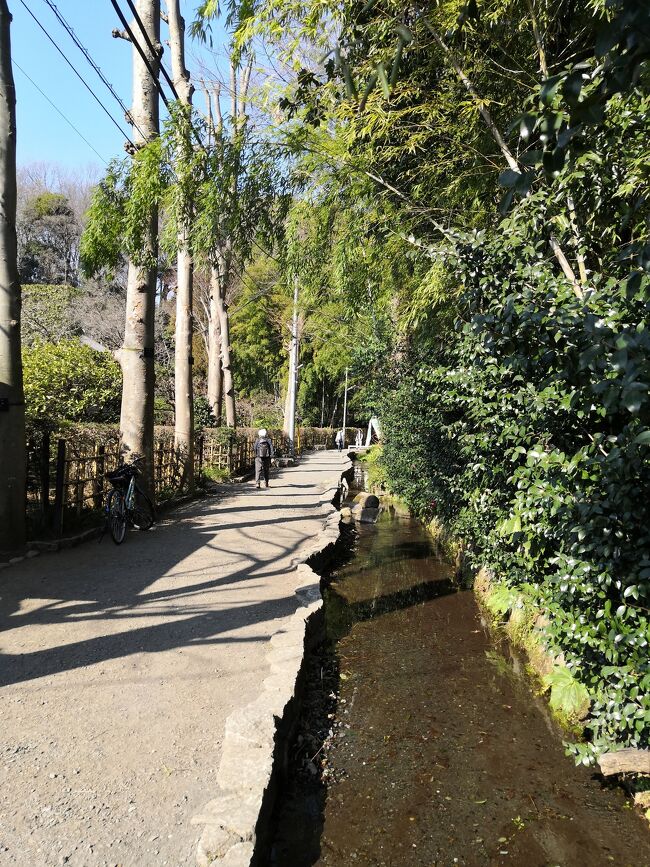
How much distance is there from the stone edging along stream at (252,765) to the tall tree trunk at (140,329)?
5.37 metres

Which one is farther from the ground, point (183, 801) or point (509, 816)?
point (183, 801)

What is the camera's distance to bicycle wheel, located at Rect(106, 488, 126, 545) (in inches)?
305

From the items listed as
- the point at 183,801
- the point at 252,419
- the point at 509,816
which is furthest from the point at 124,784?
the point at 252,419

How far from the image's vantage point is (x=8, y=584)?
5855 mm

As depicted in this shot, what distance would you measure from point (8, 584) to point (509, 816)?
479 cm

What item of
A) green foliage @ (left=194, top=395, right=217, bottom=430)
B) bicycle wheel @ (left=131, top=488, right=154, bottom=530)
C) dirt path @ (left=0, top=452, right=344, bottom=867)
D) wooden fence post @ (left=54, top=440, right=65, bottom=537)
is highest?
green foliage @ (left=194, top=395, right=217, bottom=430)

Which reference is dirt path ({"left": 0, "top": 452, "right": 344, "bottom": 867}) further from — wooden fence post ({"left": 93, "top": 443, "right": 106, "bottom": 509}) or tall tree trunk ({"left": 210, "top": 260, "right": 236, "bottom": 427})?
tall tree trunk ({"left": 210, "top": 260, "right": 236, "bottom": 427})

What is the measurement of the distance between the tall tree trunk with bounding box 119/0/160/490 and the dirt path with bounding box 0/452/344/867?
199 cm

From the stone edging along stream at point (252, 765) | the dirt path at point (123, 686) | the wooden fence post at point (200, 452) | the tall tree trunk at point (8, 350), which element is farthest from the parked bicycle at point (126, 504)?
the wooden fence post at point (200, 452)

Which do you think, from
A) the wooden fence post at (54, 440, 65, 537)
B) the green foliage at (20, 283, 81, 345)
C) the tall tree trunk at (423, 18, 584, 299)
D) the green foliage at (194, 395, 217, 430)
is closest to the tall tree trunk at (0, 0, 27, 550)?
the wooden fence post at (54, 440, 65, 537)

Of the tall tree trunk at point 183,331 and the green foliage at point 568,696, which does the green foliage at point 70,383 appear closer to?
the tall tree trunk at point 183,331

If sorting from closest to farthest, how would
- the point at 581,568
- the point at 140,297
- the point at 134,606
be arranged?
the point at 581,568 → the point at 134,606 → the point at 140,297

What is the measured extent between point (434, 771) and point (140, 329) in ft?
24.2

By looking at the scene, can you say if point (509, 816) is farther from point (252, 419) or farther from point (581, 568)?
point (252, 419)
